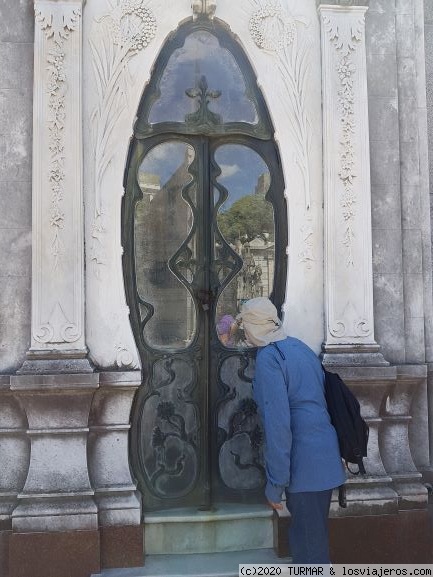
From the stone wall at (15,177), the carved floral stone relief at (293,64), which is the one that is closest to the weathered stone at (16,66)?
the stone wall at (15,177)

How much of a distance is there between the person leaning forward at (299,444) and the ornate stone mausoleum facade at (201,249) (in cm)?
97

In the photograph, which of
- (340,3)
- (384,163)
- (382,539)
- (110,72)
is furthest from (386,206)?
(382,539)

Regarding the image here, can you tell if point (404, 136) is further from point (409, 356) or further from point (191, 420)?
point (191, 420)

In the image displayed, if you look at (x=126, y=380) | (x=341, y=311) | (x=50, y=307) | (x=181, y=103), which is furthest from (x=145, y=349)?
(x=181, y=103)

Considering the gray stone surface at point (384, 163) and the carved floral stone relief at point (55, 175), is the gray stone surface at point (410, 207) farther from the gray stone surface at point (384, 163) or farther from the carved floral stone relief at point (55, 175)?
the carved floral stone relief at point (55, 175)

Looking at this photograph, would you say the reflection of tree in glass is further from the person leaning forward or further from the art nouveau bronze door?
the person leaning forward

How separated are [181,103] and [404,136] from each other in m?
1.82

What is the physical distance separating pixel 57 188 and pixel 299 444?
2.51 metres

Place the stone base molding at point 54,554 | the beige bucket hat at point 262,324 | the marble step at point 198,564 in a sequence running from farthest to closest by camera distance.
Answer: the marble step at point 198,564, the stone base molding at point 54,554, the beige bucket hat at point 262,324

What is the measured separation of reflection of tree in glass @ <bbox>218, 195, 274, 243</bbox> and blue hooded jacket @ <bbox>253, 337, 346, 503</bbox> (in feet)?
4.63

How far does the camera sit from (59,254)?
496 centimetres

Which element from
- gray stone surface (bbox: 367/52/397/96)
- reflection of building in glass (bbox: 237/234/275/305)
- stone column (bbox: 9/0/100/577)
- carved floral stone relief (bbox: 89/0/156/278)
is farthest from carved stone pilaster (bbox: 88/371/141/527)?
gray stone surface (bbox: 367/52/397/96)

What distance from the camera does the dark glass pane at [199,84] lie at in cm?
538

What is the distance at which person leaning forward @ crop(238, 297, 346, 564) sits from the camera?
4023mm
